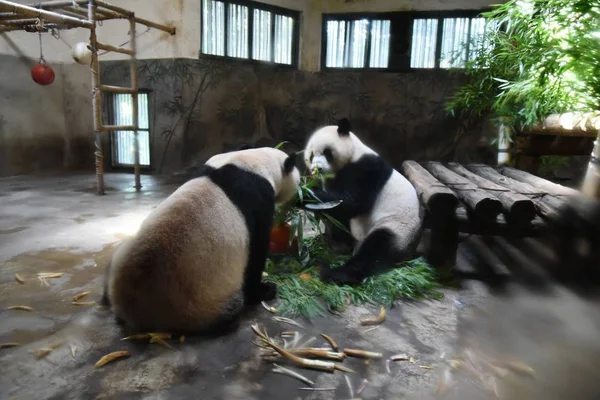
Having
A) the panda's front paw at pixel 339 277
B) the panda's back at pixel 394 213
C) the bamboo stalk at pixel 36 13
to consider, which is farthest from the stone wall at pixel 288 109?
the panda's front paw at pixel 339 277

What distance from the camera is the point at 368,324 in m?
2.62

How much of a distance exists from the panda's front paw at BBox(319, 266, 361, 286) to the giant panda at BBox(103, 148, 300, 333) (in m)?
0.61

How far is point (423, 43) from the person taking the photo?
866cm

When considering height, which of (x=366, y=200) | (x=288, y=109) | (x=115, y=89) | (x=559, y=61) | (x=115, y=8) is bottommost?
(x=366, y=200)

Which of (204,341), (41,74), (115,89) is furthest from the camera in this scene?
(41,74)

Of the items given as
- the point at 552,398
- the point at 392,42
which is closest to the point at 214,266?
the point at 552,398

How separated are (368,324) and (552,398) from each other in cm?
101

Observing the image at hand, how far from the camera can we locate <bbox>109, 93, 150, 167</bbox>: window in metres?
8.83

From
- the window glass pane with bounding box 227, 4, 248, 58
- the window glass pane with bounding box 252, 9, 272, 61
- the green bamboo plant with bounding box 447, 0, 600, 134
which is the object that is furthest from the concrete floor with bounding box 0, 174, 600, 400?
the window glass pane with bounding box 252, 9, 272, 61

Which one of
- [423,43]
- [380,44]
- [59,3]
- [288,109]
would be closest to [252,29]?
[288,109]

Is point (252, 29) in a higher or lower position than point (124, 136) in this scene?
higher

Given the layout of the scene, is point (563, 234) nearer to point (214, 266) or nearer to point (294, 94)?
point (214, 266)

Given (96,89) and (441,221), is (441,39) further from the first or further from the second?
(96,89)

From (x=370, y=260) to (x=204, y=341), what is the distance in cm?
148
